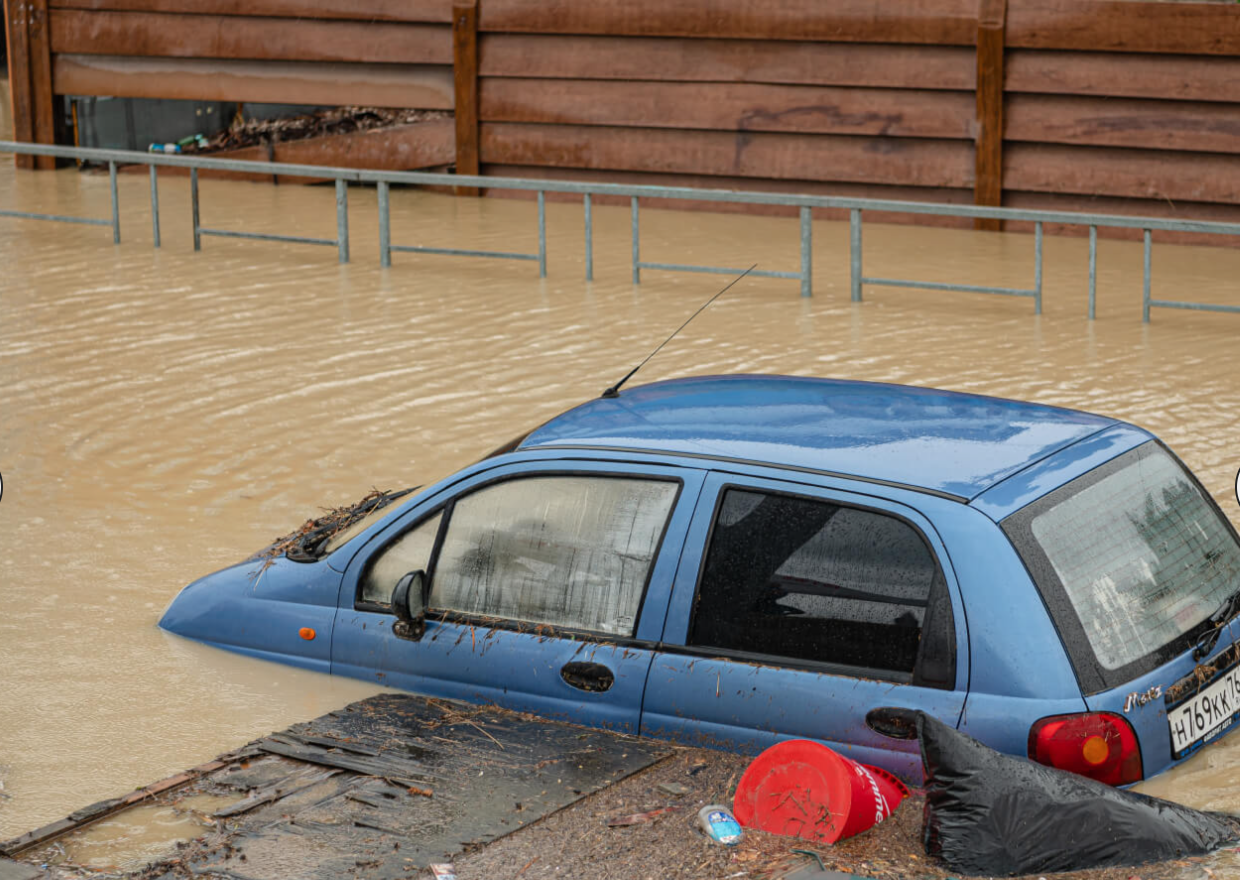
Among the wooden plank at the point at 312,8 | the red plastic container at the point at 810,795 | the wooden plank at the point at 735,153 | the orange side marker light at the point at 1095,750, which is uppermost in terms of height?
the wooden plank at the point at 312,8

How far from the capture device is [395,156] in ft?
62.2

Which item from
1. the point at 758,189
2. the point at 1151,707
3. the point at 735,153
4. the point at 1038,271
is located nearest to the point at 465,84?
the point at 735,153

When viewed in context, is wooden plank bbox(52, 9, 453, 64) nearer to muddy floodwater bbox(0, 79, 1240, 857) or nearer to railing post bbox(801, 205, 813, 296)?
muddy floodwater bbox(0, 79, 1240, 857)

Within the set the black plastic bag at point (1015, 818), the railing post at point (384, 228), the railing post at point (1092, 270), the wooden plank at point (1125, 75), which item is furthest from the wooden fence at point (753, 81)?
the black plastic bag at point (1015, 818)

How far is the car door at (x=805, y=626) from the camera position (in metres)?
4.23

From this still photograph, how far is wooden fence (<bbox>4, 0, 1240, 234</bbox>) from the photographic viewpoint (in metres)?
15.1

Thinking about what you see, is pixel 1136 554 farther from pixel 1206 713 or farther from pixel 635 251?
pixel 635 251

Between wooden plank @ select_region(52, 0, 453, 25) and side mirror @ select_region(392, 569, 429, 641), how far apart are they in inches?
559

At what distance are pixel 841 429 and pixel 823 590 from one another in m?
0.58

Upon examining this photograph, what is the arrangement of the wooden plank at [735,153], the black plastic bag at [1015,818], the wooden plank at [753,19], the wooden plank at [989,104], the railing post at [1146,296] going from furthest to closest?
the wooden plank at [735,153] < the wooden plank at [753,19] < the wooden plank at [989,104] < the railing post at [1146,296] < the black plastic bag at [1015,818]

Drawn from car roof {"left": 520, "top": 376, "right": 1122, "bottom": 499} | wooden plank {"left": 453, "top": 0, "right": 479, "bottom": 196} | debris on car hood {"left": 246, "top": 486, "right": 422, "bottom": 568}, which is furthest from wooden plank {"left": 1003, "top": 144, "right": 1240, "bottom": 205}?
debris on car hood {"left": 246, "top": 486, "right": 422, "bottom": 568}

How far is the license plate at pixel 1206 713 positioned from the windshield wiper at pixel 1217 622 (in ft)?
0.34

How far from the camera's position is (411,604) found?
4922mm

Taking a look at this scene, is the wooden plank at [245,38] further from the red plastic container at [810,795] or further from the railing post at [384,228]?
the red plastic container at [810,795]
